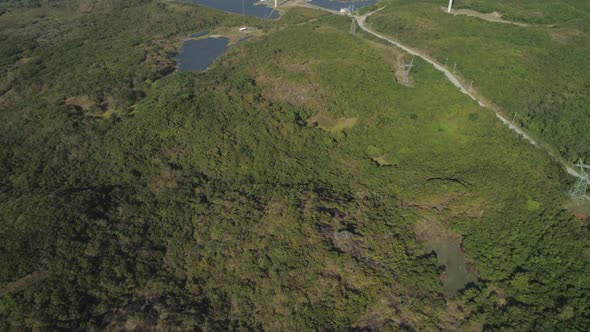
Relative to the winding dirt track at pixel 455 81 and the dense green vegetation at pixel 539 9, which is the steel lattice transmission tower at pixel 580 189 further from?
the dense green vegetation at pixel 539 9

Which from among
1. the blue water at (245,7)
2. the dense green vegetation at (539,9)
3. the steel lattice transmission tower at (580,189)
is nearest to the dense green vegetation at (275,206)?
the steel lattice transmission tower at (580,189)

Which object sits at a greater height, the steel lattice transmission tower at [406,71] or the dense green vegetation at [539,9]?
the dense green vegetation at [539,9]

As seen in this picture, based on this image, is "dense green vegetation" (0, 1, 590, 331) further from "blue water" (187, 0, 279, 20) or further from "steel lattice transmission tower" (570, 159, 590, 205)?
"blue water" (187, 0, 279, 20)

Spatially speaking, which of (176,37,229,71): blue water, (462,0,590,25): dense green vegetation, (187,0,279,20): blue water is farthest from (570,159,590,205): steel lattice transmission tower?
(187,0,279,20): blue water

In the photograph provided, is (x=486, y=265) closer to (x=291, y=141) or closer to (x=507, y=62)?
(x=291, y=141)

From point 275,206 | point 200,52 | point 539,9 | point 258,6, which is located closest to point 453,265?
point 275,206

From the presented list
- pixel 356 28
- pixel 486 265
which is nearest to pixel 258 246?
pixel 486 265

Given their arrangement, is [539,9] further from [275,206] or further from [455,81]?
[275,206]
